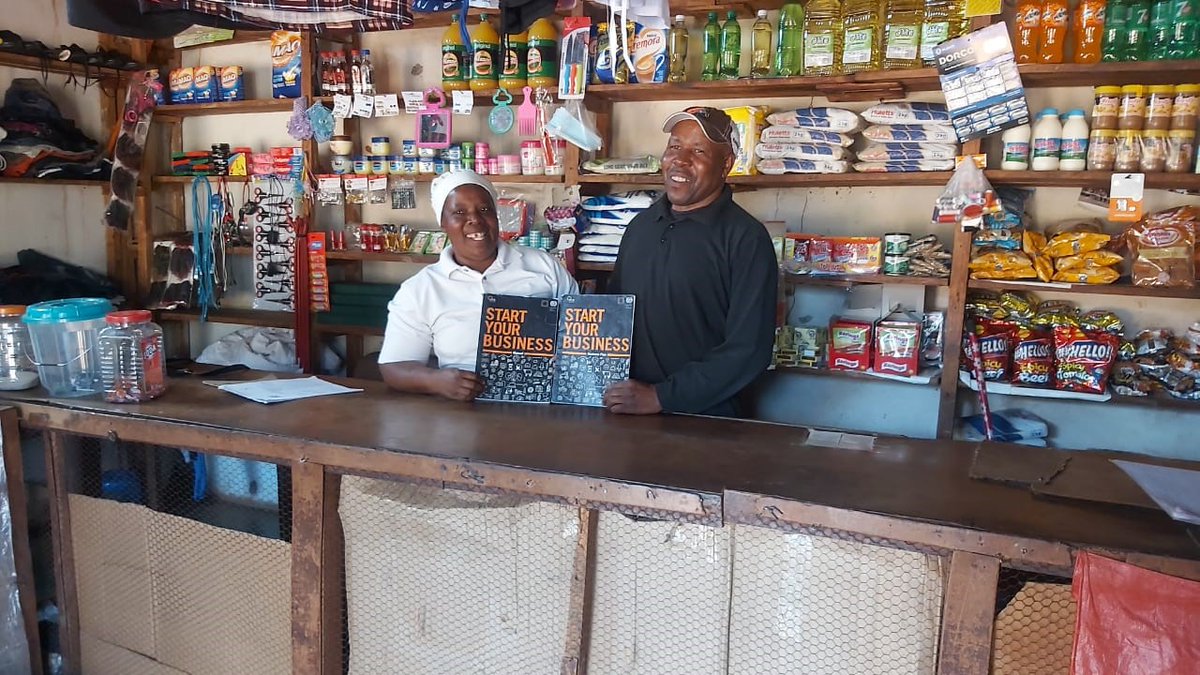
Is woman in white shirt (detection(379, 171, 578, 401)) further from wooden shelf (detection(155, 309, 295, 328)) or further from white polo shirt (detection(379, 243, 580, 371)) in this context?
wooden shelf (detection(155, 309, 295, 328))

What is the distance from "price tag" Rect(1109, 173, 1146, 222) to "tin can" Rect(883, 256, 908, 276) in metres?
0.66

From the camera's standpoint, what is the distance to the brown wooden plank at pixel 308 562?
1.66 meters

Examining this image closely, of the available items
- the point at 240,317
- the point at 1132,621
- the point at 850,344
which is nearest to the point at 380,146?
the point at 240,317

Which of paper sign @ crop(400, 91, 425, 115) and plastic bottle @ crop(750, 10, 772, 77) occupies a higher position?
plastic bottle @ crop(750, 10, 772, 77)

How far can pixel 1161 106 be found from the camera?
268 cm

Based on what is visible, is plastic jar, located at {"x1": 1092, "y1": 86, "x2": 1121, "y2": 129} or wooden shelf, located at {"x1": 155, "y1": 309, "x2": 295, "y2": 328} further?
wooden shelf, located at {"x1": 155, "y1": 309, "x2": 295, "y2": 328}

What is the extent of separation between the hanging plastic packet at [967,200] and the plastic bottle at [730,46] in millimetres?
913

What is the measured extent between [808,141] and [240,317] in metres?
2.99

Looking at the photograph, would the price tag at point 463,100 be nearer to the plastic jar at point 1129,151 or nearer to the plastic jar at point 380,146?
the plastic jar at point 380,146

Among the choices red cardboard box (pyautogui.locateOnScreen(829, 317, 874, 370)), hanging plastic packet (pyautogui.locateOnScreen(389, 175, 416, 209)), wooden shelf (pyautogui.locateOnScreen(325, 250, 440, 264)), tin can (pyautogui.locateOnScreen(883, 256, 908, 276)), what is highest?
hanging plastic packet (pyautogui.locateOnScreen(389, 175, 416, 209))

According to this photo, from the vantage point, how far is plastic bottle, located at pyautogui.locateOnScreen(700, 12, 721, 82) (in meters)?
3.23

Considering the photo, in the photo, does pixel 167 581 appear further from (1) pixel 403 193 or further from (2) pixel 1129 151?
(2) pixel 1129 151

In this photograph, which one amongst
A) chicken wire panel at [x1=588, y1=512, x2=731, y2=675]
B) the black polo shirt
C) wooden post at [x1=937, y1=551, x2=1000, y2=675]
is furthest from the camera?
the black polo shirt

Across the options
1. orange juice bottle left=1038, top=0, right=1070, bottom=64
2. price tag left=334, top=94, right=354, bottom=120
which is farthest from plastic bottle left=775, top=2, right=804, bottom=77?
price tag left=334, top=94, right=354, bottom=120
